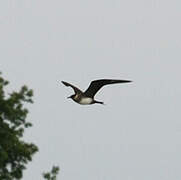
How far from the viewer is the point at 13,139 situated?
39.9m

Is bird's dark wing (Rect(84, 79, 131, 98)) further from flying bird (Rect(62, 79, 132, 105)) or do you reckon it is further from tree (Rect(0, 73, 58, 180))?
tree (Rect(0, 73, 58, 180))

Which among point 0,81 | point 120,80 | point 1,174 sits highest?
→ point 0,81

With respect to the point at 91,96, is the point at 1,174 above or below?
above

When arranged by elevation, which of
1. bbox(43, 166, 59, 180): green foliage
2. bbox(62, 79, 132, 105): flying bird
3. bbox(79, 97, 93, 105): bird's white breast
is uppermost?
bbox(43, 166, 59, 180): green foliage

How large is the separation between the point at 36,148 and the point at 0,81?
9.17 feet

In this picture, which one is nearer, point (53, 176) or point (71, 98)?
point (71, 98)

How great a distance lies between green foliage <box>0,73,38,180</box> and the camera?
39781 millimetres

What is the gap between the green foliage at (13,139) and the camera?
39.8 meters

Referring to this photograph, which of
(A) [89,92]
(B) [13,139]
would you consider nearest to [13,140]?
(B) [13,139]

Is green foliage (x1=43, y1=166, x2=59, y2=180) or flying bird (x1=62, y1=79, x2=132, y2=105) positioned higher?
green foliage (x1=43, y1=166, x2=59, y2=180)

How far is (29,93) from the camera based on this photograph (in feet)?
133

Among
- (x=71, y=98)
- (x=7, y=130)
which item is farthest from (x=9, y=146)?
(x=71, y=98)

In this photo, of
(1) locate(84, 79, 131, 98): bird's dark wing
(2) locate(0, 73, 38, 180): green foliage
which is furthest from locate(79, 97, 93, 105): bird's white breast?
(2) locate(0, 73, 38, 180): green foliage

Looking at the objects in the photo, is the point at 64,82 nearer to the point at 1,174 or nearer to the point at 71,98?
the point at 71,98
